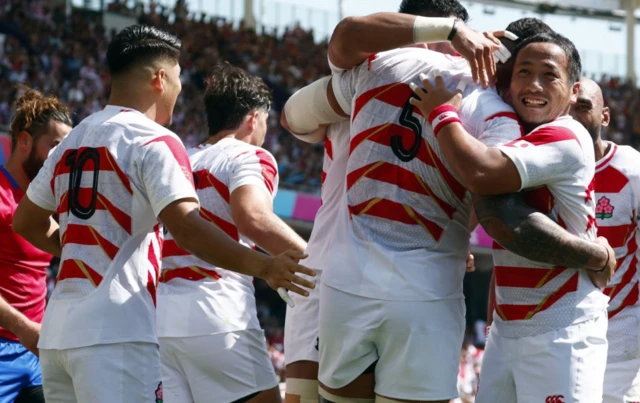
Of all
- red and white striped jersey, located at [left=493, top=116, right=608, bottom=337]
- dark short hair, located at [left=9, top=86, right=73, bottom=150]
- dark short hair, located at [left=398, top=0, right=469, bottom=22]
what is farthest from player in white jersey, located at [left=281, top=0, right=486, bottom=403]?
dark short hair, located at [left=9, top=86, right=73, bottom=150]

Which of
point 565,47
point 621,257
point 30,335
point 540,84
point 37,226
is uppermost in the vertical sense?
point 565,47

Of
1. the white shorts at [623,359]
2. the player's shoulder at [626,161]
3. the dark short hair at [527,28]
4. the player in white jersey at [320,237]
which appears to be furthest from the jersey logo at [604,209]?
the dark short hair at [527,28]

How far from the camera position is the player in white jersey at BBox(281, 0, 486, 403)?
145 inches

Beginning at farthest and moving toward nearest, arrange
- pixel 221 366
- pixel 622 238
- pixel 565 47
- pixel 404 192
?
pixel 622 238
pixel 221 366
pixel 565 47
pixel 404 192

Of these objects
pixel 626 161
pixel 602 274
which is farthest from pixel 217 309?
pixel 626 161

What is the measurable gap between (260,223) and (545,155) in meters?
1.35

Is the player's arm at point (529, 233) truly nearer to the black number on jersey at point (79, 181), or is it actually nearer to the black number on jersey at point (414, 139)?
the black number on jersey at point (414, 139)

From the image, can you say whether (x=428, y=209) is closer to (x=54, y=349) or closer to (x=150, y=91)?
(x=150, y=91)

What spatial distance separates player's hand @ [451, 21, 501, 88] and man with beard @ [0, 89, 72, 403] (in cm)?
235

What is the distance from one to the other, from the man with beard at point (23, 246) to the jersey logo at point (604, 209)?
2.66 meters

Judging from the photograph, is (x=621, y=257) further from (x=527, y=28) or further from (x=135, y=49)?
(x=135, y=49)

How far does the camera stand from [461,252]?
3.28 m

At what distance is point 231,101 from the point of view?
15.0ft

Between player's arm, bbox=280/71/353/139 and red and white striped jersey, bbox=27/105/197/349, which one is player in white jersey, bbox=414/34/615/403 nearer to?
player's arm, bbox=280/71/353/139
